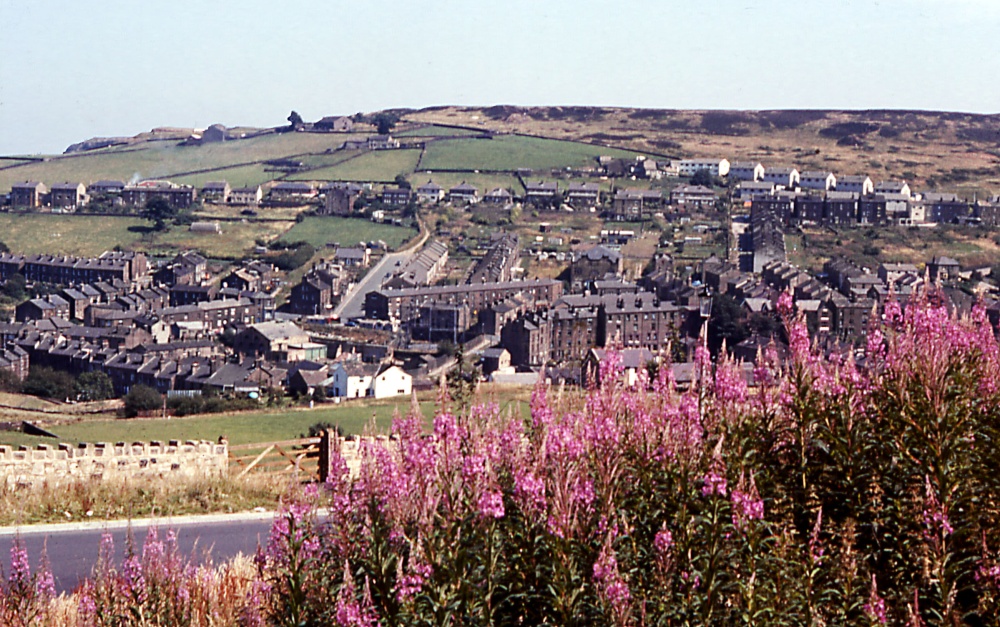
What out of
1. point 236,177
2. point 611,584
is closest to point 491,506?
point 611,584

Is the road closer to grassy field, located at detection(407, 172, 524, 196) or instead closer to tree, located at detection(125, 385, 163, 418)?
grassy field, located at detection(407, 172, 524, 196)

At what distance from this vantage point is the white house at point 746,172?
114000 millimetres

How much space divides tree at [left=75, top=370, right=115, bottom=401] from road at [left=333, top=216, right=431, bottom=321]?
18.2 metres

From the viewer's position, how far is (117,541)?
35.0 ft

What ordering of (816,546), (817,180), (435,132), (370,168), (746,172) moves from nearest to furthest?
1. (816,546)
2. (817,180)
3. (746,172)
4. (370,168)
5. (435,132)

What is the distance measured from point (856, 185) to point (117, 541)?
10263cm

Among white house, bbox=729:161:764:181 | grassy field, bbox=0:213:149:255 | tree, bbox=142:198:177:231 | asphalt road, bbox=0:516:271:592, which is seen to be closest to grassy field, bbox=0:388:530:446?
asphalt road, bbox=0:516:271:592

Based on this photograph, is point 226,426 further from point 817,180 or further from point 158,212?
point 817,180

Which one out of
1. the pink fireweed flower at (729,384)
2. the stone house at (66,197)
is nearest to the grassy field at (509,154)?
the stone house at (66,197)

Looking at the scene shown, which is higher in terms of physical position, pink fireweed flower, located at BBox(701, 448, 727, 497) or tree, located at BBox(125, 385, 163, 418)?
pink fireweed flower, located at BBox(701, 448, 727, 497)

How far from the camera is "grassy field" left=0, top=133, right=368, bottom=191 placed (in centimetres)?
13012

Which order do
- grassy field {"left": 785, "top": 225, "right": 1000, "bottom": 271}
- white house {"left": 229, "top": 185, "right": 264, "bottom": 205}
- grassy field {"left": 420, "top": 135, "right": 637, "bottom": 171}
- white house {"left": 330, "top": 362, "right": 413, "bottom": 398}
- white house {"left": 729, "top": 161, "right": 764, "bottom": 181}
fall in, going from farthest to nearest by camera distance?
grassy field {"left": 420, "top": 135, "right": 637, "bottom": 171} < white house {"left": 729, "top": 161, "right": 764, "bottom": 181} < white house {"left": 229, "top": 185, "right": 264, "bottom": 205} < grassy field {"left": 785, "top": 225, "right": 1000, "bottom": 271} < white house {"left": 330, "top": 362, "right": 413, "bottom": 398}

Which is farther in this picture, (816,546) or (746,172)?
(746,172)

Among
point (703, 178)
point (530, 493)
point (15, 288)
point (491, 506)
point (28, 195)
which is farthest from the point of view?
point (703, 178)
